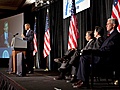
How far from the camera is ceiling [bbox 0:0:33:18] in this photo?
924 centimetres

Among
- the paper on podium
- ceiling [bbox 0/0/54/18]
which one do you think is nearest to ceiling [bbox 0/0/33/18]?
ceiling [bbox 0/0/54/18]

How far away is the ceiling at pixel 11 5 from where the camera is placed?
924 centimetres

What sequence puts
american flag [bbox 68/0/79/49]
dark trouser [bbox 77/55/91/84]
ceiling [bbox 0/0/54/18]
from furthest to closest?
ceiling [bbox 0/0/54/18], american flag [bbox 68/0/79/49], dark trouser [bbox 77/55/91/84]

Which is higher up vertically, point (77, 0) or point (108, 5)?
point (77, 0)

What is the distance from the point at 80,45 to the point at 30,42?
1520mm

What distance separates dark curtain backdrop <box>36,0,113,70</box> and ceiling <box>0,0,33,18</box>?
2.35 ft

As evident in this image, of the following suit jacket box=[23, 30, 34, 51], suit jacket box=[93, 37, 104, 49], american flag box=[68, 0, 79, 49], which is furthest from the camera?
american flag box=[68, 0, 79, 49]

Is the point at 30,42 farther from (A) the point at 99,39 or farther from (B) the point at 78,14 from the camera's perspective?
(A) the point at 99,39

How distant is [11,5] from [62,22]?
11.7 ft

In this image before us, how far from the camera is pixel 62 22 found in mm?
7520

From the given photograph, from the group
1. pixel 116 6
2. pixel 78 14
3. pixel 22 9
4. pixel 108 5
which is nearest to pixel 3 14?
pixel 22 9

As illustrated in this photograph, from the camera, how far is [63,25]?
7395 millimetres

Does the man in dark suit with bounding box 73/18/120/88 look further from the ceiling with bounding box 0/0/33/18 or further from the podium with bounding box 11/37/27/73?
the ceiling with bounding box 0/0/33/18

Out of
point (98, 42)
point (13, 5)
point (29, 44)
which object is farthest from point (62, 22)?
point (98, 42)
